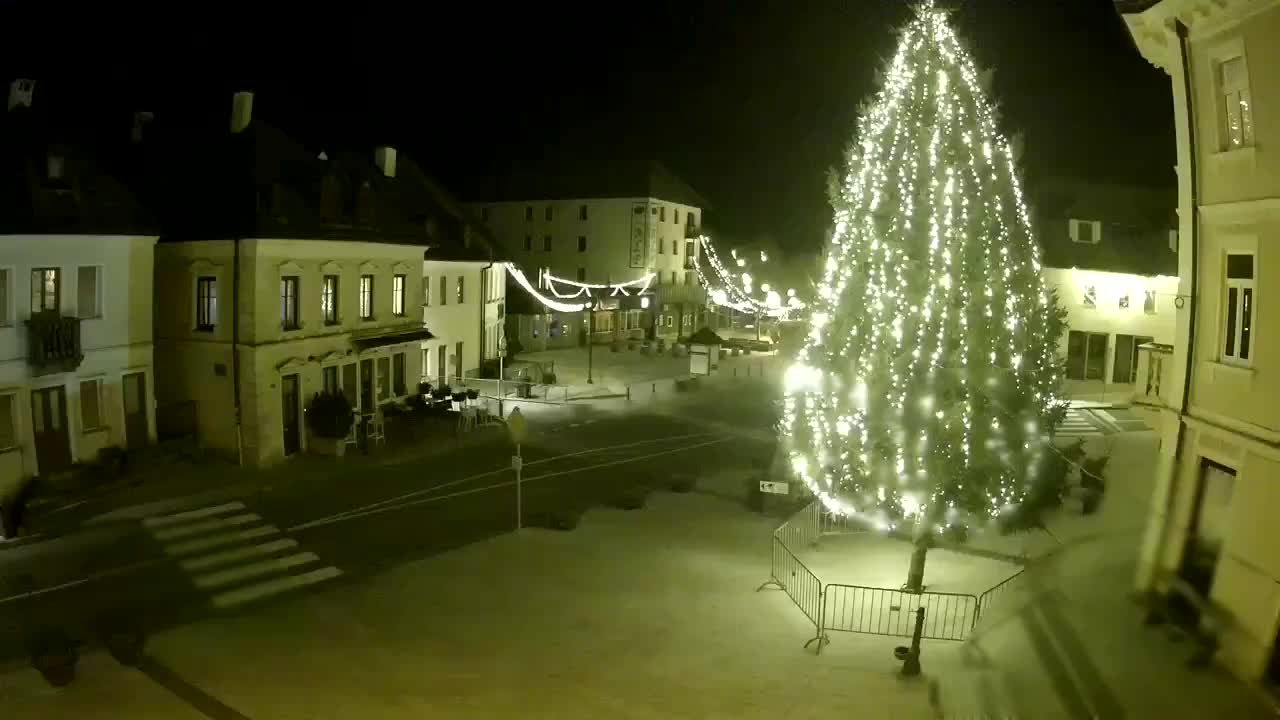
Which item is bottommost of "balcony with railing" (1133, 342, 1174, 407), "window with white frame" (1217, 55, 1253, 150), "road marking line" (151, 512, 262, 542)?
"road marking line" (151, 512, 262, 542)

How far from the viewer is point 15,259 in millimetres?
20859

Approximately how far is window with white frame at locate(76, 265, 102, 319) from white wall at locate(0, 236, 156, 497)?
0.24 ft

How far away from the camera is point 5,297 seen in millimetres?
20703

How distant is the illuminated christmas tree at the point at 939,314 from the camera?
40.3ft

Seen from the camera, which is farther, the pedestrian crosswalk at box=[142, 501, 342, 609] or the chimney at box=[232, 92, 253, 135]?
the chimney at box=[232, 92, 253, 135]

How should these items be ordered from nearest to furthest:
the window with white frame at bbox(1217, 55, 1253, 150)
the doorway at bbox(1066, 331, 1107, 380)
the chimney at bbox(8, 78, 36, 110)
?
the window with white frame at bbox(1217, 55, 1253, 150), the chimney at bbox(8, 78, 36, 110), the doorway at bbox(1066, 331, 1107, 380)

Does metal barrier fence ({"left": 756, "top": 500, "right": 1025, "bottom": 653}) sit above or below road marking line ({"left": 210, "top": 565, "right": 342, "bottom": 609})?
above

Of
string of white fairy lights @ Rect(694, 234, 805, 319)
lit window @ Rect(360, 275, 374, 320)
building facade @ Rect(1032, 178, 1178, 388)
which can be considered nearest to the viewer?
lit window @ Rect(360, 275, 374, 320)

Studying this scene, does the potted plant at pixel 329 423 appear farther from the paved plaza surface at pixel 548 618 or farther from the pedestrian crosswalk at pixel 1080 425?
the pedestrian crosswalk at pixel 1080 425

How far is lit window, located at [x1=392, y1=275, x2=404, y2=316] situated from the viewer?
31.1m

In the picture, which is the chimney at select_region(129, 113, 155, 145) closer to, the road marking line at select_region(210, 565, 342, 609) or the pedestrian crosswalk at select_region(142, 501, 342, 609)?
the pedestrian crosswalk at select_region(142, 501, 342, 609)

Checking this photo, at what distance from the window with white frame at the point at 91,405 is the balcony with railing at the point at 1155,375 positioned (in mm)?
22399

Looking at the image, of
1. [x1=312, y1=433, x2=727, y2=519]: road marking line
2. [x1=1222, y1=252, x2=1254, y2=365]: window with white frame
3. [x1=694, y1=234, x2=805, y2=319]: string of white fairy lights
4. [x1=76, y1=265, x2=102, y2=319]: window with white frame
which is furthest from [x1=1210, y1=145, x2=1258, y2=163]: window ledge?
[x1=694, y1=234, x2=805, y2=319]: string of white fairy lights

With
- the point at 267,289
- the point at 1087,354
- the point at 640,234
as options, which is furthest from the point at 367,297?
the point at 640,234
